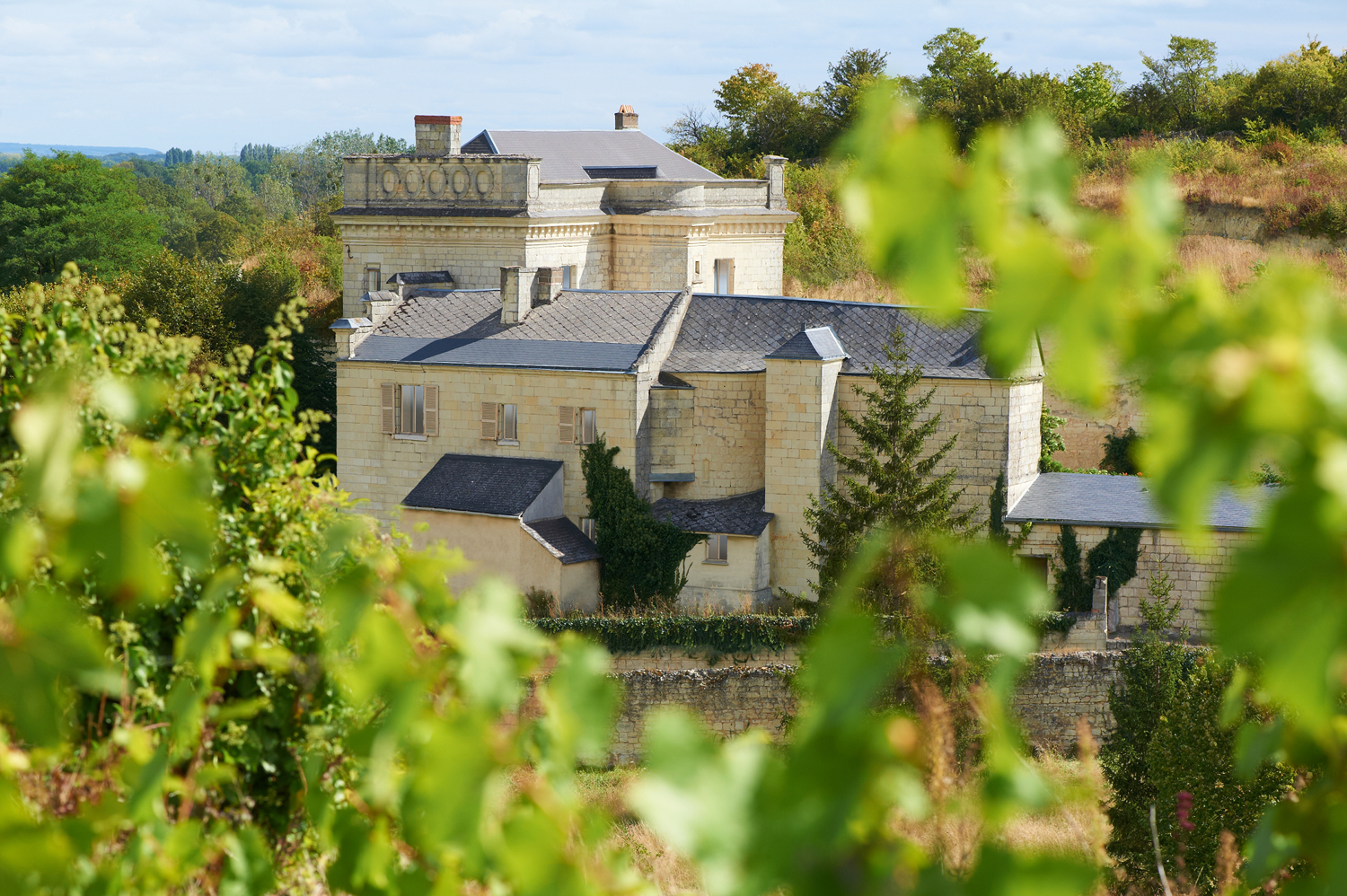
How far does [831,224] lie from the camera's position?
4116cm

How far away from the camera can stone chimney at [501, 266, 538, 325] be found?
2405cm

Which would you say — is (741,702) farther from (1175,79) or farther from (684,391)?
(1175,79)

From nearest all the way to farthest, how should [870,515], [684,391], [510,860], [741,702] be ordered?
[510,860] < [741,702] < [870,515] < [684,391]

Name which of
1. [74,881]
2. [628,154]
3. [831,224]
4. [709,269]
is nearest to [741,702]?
[709,269]

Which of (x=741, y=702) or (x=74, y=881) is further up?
(x=74, y=881)

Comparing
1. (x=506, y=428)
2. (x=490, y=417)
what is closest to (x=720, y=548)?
(x=506, y=428)

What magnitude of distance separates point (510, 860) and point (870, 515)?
1963 cm

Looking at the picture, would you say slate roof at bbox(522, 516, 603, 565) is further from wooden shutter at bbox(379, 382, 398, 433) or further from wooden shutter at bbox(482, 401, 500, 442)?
wooden shutter at bbox(379, 382, 398, 433)

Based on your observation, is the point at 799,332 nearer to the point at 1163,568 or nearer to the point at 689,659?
the point at 689,659

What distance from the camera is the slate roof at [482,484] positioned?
2223cm

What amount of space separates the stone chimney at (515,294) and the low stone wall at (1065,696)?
37.9 feet

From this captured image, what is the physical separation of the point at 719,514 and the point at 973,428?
465 centimetres

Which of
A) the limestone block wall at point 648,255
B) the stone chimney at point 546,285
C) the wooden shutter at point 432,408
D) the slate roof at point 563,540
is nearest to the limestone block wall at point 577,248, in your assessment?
the limestone block wall at point 648,255

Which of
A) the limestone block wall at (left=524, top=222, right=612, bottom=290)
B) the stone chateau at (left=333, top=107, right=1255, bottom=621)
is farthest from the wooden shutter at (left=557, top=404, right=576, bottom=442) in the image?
the limestone block wall at (left=524, top=222, right=612, bottom=290)
